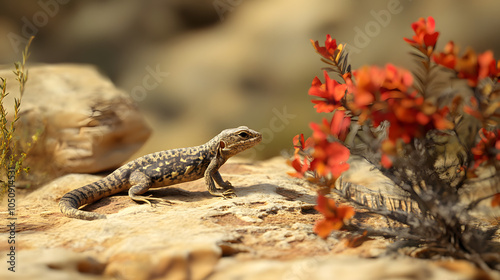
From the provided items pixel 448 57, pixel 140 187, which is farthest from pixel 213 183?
pixel 448 57

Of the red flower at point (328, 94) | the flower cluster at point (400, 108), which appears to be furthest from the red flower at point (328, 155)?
the red flower at point (328, 94)

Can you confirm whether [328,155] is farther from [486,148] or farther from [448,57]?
[486,148]

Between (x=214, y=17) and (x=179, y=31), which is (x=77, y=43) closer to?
(x=179, y=31)

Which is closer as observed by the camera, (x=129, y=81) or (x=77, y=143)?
(x=77, y=143)

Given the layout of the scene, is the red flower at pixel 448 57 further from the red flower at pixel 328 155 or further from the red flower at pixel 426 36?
the red flower at pixel 328 155

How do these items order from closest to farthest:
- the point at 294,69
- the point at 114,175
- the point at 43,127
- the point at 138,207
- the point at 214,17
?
the point at 138,207 → the point at 114,175 → the point at 43,127 → the point at 294,69 → the point at 214,17

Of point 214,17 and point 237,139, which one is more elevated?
point 214,17

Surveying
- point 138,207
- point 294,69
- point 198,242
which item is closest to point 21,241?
point 138,207
